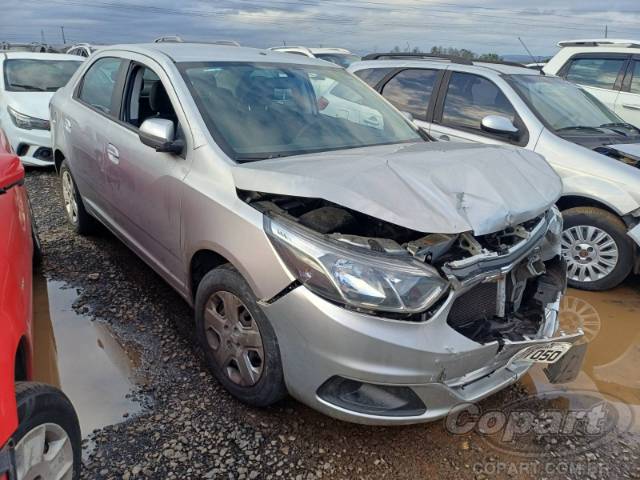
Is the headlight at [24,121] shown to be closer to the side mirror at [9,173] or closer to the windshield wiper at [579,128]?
the side mirror at [9,173]

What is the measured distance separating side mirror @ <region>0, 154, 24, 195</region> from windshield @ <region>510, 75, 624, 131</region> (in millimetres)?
4045

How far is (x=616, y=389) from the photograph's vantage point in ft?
9.77

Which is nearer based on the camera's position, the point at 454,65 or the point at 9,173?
the point at 9,173

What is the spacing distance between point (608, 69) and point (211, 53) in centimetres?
598

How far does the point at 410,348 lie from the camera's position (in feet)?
6.61

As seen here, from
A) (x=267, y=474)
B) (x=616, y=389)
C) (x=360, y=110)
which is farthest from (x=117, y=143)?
(x=616, y=389)

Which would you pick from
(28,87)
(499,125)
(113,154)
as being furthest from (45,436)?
(28,87)

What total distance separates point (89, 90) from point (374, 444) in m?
3.71

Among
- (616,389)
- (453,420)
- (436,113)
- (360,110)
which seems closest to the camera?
(453,420)

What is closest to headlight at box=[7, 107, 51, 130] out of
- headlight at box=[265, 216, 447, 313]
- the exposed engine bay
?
the exposed engine bay

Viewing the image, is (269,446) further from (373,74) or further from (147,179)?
(373,74)

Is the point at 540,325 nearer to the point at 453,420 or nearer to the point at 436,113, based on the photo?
the point at 453,420

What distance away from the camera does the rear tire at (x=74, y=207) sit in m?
4.66

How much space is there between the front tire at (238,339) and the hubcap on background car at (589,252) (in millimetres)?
2965
